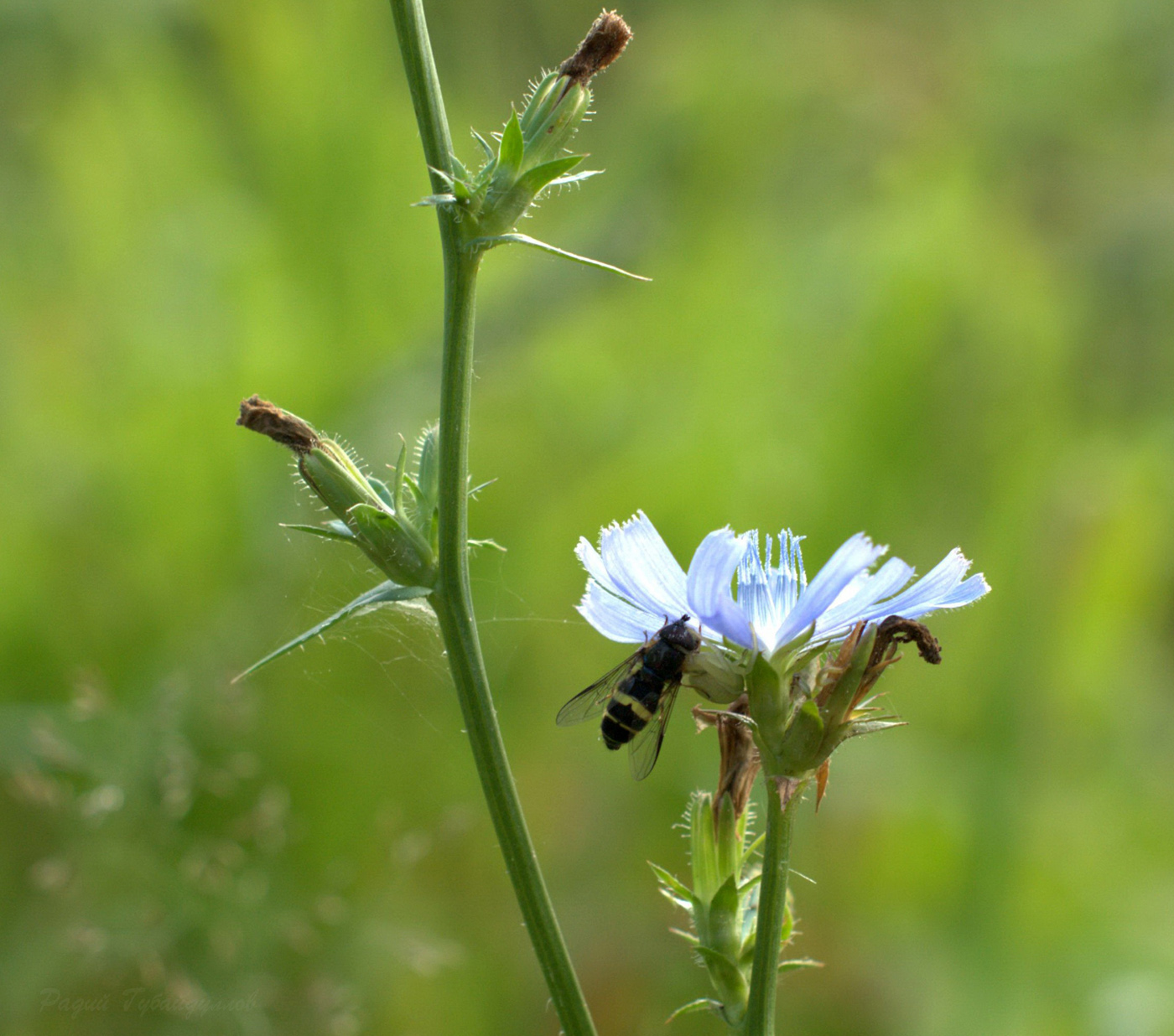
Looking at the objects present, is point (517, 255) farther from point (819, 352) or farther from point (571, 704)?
point (571, 704)

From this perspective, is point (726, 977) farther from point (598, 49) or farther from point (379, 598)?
point (598, 49)

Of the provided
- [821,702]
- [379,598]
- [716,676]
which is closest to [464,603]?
[379,598]

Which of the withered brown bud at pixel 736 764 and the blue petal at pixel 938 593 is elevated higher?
the blue petal at pixel 938 593

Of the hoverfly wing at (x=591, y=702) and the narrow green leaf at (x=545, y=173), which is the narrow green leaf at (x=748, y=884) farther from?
the narrow green leaf at (x=545, y=173)

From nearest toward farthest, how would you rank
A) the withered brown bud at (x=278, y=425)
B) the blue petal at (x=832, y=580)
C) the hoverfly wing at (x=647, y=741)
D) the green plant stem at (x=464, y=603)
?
1. the blue petal at (x=832, y=580)
2. the green plant stem at (x=464, y=603)
3. the withered brown bud at (x=278, y=425)
4. the hoverfly wing at (x=647, y=741)

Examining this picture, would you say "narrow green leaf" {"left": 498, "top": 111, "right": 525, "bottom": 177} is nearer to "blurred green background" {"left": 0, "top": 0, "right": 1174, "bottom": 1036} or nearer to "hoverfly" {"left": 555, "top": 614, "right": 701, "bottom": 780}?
"hoverfly" {"left": 555, "top": 614, "right": 701, "bottom": 780}

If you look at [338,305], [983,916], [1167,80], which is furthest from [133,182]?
[1167,80]

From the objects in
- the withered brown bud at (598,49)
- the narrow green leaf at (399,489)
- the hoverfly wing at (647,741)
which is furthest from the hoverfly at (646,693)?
the withered brown bud at (598,49)

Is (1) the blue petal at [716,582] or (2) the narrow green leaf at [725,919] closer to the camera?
(1) the blue petal at [716,582]
